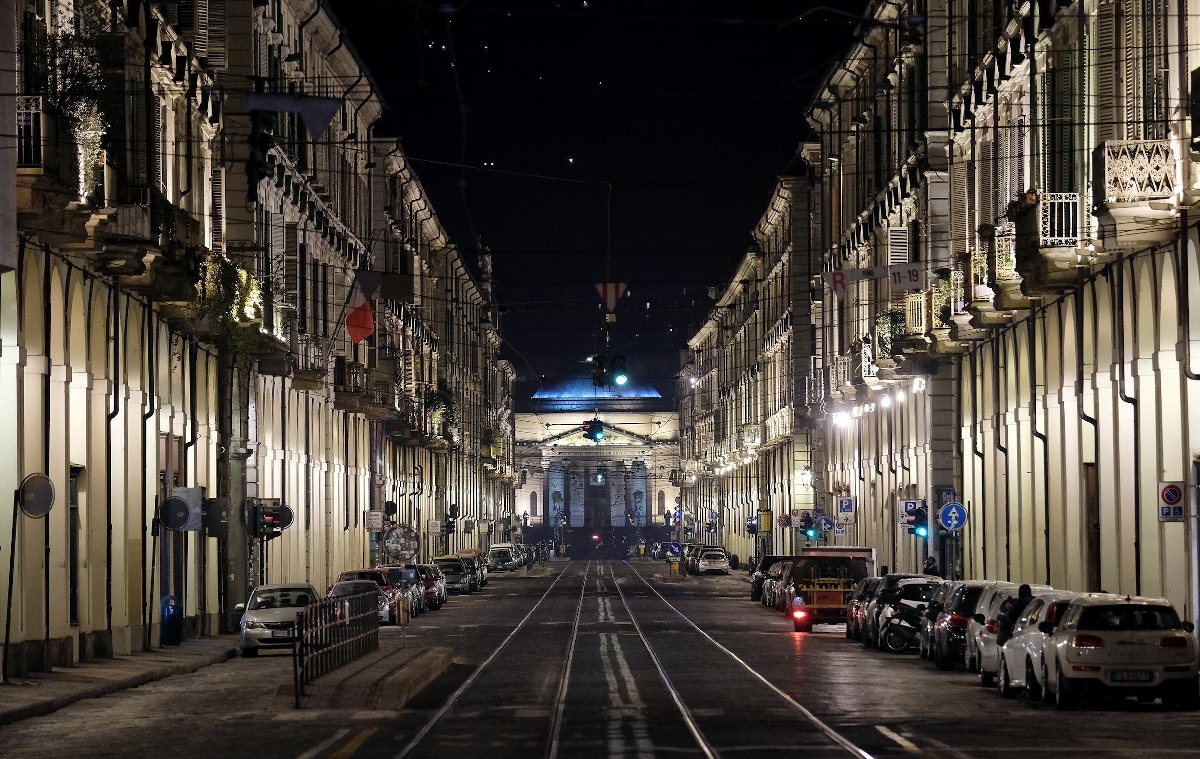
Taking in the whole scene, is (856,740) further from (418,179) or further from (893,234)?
(418,179)

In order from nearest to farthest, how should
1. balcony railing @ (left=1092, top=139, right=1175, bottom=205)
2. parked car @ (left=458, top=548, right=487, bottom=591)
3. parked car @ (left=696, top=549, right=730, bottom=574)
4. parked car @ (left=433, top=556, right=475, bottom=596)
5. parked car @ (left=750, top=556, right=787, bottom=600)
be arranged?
1. balcony railing @ (left=1092, top=139, right=1175, bottom=205)
2. parked car @ (left=750, top=556, right=787, bottom=600)
3. parked car @ (left=433, top=556, right=475, bottom=596)
4. parked car @ (left=458, top=548, right=487, bottom=591)
5. parked car @ (left=696, top=549, right=730, bottom=574)

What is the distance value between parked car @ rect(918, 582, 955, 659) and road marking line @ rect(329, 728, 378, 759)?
606 inches

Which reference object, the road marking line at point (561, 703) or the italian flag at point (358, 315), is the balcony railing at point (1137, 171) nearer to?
the road marking line at point (561, 703)

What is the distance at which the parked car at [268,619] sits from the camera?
39750mm

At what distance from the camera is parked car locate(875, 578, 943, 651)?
38.7m

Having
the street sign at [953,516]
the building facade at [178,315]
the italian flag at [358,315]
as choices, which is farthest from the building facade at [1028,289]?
the italian flag at [358,315]

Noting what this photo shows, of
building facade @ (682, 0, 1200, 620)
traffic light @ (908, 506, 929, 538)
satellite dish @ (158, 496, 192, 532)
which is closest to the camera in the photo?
building facade @ (682, 0, 1200, 620)

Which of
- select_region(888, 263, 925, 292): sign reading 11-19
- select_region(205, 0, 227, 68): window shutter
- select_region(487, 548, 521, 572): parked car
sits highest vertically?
select_region(205, 0, 227, 68): window shutter

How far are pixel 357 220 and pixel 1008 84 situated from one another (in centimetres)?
3621

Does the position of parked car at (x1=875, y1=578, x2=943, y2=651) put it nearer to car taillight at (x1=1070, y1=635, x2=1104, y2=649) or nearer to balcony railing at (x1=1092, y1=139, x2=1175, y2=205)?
balcony railing at (x1=1092, y1=139, x2=1175, y2=205)

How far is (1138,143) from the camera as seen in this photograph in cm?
3008

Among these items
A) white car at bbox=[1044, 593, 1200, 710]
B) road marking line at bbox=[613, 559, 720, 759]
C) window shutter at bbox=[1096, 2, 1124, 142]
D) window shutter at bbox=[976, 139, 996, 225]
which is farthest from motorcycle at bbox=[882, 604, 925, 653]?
white car at bbox=[1044, 593, 1200, 710]

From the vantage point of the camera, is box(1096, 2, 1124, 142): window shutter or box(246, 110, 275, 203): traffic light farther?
box(246, 110, 275, 203): traffic light

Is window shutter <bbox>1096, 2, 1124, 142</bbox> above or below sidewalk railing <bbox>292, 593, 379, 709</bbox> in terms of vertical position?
above
